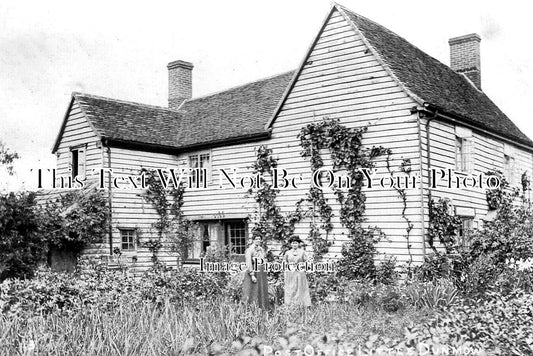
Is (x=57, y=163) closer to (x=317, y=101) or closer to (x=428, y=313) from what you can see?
(x=317, y=101)

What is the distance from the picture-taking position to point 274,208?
2003 centimetres

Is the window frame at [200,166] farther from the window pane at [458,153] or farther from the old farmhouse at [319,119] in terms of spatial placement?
the window pane at [458,153]

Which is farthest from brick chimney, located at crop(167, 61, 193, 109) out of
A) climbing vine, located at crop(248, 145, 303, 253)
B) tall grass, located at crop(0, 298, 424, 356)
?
tall grass, located at crop(0, 298, 424, 356)

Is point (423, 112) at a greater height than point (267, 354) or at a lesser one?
greater

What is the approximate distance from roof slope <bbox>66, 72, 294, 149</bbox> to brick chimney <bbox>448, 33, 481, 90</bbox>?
727 centimetres

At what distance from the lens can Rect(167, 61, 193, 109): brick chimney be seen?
28.8m

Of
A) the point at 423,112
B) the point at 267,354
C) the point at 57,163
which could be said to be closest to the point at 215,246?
the point at 57,163

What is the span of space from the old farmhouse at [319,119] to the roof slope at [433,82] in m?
0.06

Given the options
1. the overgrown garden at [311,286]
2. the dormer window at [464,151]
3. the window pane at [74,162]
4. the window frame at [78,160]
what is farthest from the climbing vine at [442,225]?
the window pane at [74,162]

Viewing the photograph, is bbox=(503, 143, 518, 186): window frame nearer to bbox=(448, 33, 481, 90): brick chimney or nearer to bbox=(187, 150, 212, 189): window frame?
bbox=(448, 33, 481, 90): brick chimney

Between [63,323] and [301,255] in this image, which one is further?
[301,255]

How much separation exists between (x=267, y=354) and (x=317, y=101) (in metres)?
14.7

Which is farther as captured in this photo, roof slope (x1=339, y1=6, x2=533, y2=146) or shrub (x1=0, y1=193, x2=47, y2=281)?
roof slope (x1=339, y1=6, x2=533, y2=146)

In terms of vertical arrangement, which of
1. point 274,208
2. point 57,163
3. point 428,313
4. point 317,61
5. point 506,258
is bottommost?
point 428,313
